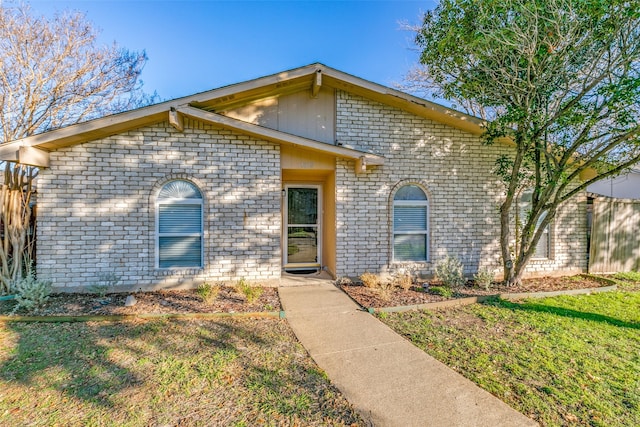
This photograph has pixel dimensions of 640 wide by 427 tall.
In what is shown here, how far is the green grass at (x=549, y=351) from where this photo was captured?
9.28ft

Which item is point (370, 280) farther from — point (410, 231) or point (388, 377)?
point (388, 377)

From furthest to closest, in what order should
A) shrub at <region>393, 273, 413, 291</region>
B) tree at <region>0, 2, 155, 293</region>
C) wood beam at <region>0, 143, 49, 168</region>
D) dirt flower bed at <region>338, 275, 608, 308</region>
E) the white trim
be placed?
tree at <region>0, 2, 155, 293</region>, shrub at <region>393, 273, 413, 291</region>, the white trim, dirt flower bed at <region>338, 275, 608, 308</region>, wood beam at <region>0, 143, 49, 168</region>

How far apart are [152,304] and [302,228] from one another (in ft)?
13.1

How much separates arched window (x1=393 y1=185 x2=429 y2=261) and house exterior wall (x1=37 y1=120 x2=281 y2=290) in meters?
2.89

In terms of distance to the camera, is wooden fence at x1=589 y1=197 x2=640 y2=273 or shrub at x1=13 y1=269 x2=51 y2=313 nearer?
shrub at x1=13 y1=269 x2=51 y2=313

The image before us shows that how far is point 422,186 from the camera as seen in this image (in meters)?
7.53

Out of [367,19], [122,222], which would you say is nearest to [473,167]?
[367,19]

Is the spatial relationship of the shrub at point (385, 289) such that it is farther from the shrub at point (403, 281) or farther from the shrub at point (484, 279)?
the shrub at point (484, 279)

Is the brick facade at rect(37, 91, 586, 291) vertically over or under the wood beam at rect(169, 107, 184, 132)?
under

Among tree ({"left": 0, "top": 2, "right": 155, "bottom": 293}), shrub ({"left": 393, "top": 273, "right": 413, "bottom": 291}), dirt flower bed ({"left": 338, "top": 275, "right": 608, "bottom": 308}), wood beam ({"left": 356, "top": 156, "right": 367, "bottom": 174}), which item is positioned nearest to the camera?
dirt flower bed ({"left": 338, "top": 275, "right": 608, "bottom": 308})

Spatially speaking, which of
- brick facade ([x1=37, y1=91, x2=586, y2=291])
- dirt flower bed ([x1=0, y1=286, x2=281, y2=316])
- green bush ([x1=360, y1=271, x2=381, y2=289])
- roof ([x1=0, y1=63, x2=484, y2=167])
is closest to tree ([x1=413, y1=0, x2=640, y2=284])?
roof ([x1=0, y1=63, x2=484, y2=167])

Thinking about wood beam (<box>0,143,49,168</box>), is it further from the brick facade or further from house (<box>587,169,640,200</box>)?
house (<box>587,169,640,200</box>)

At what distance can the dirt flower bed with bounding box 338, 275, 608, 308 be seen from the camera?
5840mm

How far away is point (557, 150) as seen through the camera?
6.60 m
